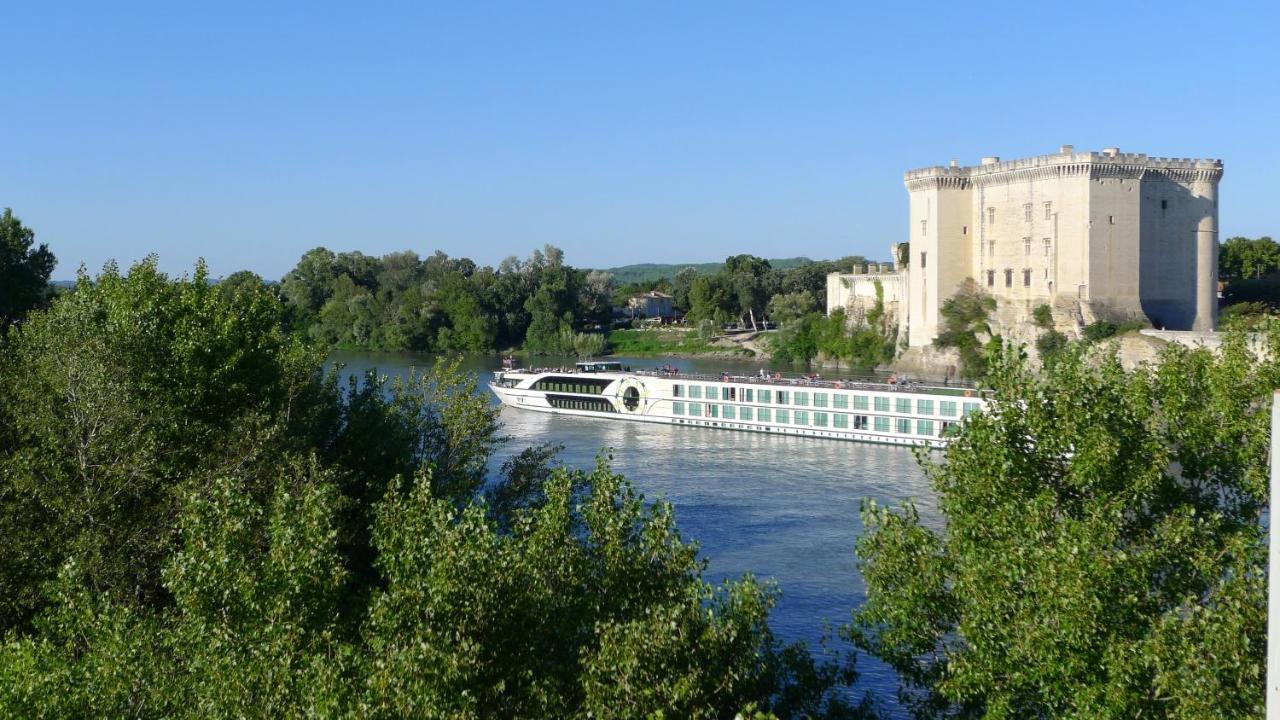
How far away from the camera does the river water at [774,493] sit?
602 inches

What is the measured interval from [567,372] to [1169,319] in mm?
19716

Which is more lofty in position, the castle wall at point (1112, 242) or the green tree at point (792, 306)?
the castle wall at point (1112, 242)

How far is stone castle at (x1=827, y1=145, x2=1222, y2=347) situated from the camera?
39.4 m

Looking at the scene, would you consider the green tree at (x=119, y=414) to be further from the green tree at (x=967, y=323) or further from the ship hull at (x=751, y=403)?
the green tree at (x=967, y=323)

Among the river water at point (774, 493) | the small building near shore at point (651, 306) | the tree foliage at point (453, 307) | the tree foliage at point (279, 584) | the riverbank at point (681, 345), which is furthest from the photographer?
the small building near shore at point (651, 306)

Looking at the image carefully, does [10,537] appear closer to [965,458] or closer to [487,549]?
[487,549]

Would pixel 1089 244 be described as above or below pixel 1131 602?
above

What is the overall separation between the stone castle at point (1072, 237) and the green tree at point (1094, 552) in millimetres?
31256

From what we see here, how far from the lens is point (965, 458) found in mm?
9258

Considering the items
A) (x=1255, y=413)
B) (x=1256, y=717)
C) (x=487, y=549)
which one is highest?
(x=1255, y=413)

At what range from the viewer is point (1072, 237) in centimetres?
3975

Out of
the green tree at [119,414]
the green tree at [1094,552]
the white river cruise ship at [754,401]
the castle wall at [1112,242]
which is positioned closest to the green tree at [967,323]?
the castle wall at [1112,242]

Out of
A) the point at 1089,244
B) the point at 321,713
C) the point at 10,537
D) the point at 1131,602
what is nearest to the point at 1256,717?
the point at 1131,602

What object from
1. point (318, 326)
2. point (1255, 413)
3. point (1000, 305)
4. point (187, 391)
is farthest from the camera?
point (318, 326)
